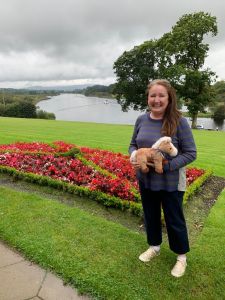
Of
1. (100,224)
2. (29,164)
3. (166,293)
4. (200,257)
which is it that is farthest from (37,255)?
(29,164)

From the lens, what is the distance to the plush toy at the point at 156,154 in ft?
10.4

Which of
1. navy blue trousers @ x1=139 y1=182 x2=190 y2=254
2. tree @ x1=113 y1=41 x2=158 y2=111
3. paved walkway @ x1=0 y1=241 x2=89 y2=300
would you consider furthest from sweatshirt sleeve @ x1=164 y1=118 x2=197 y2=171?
tree @ x1=113 y1=41 x2=158 y2=111

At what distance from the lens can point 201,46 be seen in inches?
1241

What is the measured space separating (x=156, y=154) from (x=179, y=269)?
155cm

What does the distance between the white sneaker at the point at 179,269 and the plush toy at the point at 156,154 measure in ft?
4.28

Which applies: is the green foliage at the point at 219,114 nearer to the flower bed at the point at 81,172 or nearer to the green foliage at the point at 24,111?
the green foliage at the point at 24,111

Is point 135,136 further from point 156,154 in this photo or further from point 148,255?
point 148,255

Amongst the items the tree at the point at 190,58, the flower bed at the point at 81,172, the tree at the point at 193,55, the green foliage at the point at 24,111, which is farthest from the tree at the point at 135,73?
the flower bed at the point at 81,172

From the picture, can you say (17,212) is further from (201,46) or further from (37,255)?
(201,46)

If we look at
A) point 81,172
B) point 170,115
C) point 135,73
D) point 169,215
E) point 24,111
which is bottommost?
point 24,111

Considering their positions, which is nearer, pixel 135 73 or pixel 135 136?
pixel 135 136

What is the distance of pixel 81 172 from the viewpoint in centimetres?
711

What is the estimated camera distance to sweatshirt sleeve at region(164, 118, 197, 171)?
3287mm

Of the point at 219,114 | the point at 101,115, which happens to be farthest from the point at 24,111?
the point at 219,114
